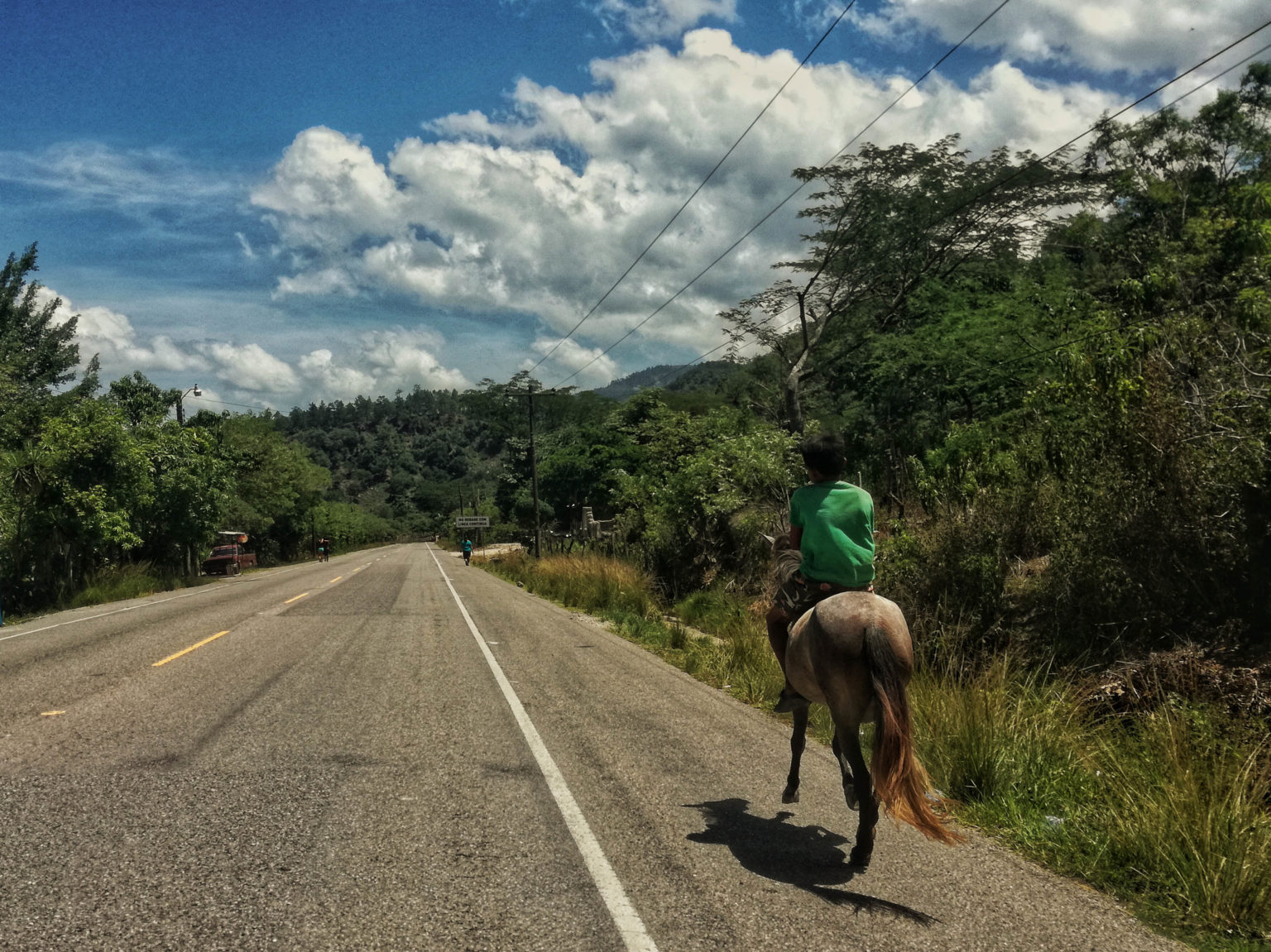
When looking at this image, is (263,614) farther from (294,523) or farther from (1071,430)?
(294,523)

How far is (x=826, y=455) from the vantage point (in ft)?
17.1

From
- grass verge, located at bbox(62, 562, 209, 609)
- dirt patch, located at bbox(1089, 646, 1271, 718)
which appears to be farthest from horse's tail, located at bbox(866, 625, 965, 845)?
grass verge, located at bbox(62, 562, 209, 609)

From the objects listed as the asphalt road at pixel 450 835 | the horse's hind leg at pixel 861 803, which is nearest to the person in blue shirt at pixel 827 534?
the horse's hind leg at pixel 861 803

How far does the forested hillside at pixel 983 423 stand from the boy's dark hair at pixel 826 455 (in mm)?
4039

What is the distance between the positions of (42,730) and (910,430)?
23.1 m

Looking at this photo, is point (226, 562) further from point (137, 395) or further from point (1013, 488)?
point (1013, 488)

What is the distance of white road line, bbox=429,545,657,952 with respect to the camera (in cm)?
375

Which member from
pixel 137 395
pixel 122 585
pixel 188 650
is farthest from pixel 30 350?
pixel 188 650

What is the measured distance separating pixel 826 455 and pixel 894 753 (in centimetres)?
171

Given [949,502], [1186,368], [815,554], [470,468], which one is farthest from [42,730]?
[470,468]

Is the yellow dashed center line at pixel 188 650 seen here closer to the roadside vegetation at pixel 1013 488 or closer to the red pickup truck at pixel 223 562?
the roadside vegetation at pixel 1013 488

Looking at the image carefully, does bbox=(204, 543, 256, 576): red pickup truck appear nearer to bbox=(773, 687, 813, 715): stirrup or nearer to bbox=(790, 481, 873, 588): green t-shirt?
bbox=(773, 687, 813, 715): stirrup

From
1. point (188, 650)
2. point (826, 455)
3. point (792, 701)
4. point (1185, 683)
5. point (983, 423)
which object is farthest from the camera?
point (983, 423)

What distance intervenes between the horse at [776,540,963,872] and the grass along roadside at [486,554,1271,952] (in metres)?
0.92
